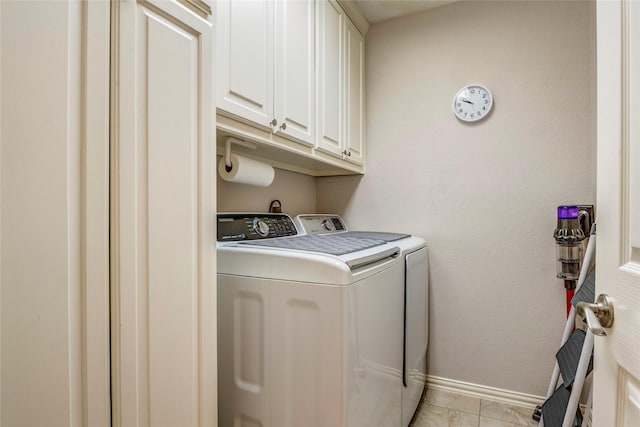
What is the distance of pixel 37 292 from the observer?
513mm

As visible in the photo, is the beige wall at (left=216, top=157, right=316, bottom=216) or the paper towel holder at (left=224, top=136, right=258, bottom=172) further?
the beige wall at (left=216, top=157, right=316, bottom=216)

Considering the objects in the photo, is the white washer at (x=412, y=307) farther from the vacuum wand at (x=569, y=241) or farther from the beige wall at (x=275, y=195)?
the vacuum wand at (x=569, y=241)

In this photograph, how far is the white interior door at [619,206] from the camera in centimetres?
54

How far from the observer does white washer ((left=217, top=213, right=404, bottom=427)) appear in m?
0.97

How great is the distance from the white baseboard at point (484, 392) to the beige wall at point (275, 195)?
142 centimetres

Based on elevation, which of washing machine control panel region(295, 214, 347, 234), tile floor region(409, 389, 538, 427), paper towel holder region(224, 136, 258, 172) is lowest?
tile floor region(409, 389, 538, 427)

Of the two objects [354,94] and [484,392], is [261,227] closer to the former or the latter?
[354,94]

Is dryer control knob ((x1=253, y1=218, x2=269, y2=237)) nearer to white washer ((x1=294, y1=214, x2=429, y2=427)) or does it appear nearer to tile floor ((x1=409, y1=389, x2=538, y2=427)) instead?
white washer ((x1=294, y1=214, x2=429, y2=427))

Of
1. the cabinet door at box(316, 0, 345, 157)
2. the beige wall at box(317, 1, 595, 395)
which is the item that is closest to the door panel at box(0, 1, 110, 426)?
the cabinet door at box(316, 0, 345, 157)

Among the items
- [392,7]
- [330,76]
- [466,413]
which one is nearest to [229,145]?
[330,76]

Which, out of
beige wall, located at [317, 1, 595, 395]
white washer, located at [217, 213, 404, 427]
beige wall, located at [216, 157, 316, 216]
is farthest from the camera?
beige wall, located at [317, 1, 595, 395]

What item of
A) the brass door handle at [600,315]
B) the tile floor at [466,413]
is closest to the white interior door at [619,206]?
the brass door handle at [600,315]

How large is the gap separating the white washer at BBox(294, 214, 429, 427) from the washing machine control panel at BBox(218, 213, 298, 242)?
0.17m

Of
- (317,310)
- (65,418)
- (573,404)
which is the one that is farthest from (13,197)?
(573,404)
